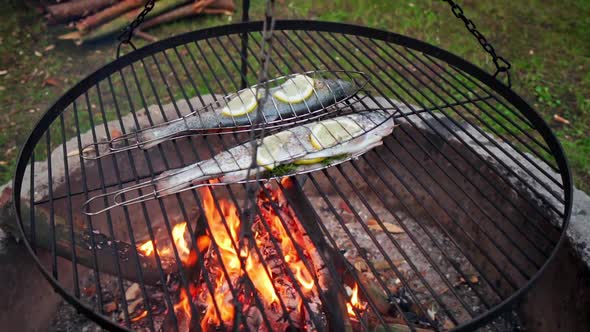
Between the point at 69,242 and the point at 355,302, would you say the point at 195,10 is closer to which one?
the point at 69,242

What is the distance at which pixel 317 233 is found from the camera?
1.54m

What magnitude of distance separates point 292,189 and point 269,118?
11.7 inches

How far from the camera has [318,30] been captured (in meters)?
2.10

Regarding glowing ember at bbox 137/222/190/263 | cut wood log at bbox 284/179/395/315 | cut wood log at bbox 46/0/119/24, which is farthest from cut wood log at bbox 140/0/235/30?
cut wood log at bbox 284/179/395/315

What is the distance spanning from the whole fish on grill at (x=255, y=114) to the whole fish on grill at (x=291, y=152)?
118 mm

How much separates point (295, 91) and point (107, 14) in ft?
9.15

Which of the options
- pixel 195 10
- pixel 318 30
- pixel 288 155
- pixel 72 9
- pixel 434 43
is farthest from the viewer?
pixel 195 10

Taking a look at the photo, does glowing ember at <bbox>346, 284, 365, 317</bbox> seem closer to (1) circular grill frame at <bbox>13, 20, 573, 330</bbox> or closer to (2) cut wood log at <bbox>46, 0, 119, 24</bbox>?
(1) circular grill frame at <bbox>13, 20, 573, 330</bbox>

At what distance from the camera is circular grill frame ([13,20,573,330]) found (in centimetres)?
113

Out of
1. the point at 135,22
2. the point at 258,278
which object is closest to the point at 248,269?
the point at 258,278

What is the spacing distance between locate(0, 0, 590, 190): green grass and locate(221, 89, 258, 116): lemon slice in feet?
5.38

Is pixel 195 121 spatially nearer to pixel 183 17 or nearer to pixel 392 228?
pixel 392 228

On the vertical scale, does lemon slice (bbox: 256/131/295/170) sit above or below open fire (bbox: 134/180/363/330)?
above

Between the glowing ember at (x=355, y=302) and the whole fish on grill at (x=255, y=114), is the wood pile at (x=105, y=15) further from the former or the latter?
the glowing ember at (x=355, y=302)
